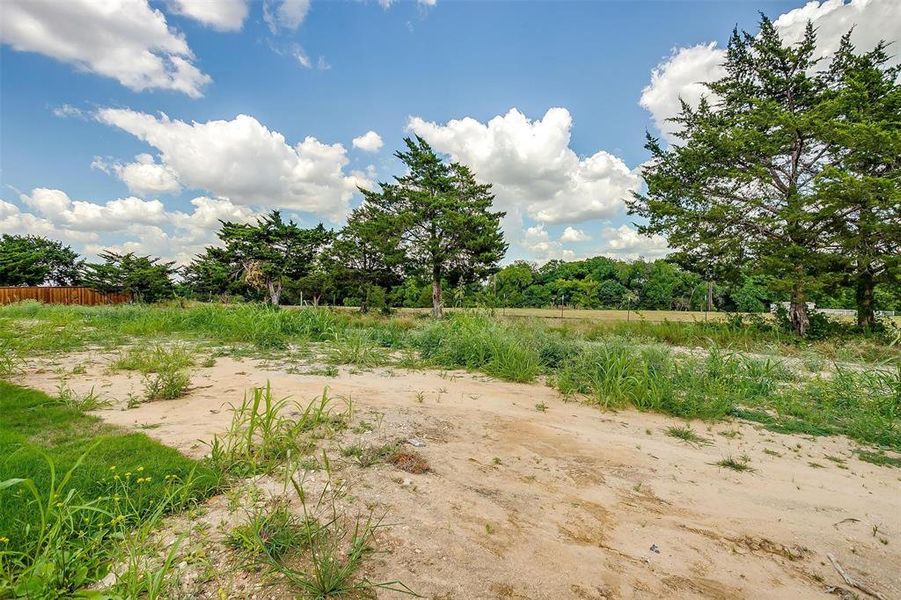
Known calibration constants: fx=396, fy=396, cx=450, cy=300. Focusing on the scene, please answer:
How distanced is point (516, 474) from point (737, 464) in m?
1.89

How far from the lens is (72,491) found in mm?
1669

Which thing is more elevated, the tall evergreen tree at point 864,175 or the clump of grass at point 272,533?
the tall evergreen tree at point 864,175

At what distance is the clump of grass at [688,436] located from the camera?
12.3 ft

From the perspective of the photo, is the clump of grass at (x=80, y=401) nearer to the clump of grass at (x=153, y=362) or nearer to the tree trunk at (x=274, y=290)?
the clump of grass at (x=153, y=362)

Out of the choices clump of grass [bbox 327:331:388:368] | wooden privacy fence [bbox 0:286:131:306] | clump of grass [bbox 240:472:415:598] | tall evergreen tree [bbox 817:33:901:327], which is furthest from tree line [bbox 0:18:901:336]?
wooden privacy fence [bbox 0:286:131:306]

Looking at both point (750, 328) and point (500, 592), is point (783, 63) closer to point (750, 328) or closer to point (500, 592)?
point (750, 328)

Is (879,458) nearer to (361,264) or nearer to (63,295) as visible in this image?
(361,264)

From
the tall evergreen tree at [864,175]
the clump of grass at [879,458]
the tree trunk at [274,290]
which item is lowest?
the clump of grass at [879,458]

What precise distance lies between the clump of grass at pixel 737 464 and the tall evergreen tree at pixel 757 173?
930cm

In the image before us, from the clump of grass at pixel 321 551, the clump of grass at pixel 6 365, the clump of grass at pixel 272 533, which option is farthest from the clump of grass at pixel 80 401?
the clump of grass at pixel 321 551

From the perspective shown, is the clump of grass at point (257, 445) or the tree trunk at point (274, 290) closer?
the clump of grass at point (257, 445)

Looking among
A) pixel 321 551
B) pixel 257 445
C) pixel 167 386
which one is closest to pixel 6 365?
pixel 167 386

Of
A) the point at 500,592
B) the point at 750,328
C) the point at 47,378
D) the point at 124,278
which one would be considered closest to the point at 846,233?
the point at 750,328

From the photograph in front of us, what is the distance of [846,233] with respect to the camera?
10.1 metres
